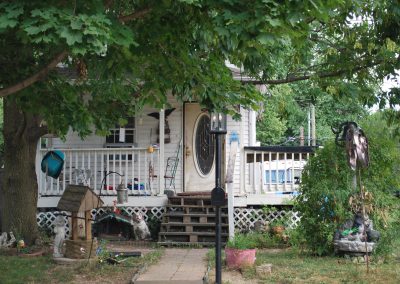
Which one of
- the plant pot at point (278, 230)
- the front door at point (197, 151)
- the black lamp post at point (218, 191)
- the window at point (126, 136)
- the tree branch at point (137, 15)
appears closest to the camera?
the tree branch at point (137, 15)

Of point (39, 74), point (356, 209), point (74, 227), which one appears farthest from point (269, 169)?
point (39, 74)

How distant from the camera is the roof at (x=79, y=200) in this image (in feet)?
34.7

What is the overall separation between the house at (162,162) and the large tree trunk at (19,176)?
2028mm

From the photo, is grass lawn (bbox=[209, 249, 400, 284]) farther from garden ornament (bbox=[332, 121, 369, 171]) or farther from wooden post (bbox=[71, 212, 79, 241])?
wooden post (bbox=[71, 212, 79, 241])

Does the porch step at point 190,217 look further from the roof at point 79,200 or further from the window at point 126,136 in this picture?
the roof at point 79,200

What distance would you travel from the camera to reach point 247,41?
19.3 ft

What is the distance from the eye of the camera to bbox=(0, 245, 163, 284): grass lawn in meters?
9.51

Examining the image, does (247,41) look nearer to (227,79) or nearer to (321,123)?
(227,79)

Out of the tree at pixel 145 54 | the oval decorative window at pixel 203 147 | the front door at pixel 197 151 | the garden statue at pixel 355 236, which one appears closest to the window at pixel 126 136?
the front door at pixel 197 151

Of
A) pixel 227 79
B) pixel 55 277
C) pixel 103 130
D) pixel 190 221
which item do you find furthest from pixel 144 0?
pixel 190 221

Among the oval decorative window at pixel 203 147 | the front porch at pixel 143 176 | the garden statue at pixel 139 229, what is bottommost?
the garden statue at pixel 139 229

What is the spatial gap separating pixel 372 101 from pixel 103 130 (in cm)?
512

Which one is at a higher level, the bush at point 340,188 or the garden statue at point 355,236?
the bush at point 340,188

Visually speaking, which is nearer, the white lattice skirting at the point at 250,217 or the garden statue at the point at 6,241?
the garden statue at the point at 6,241
